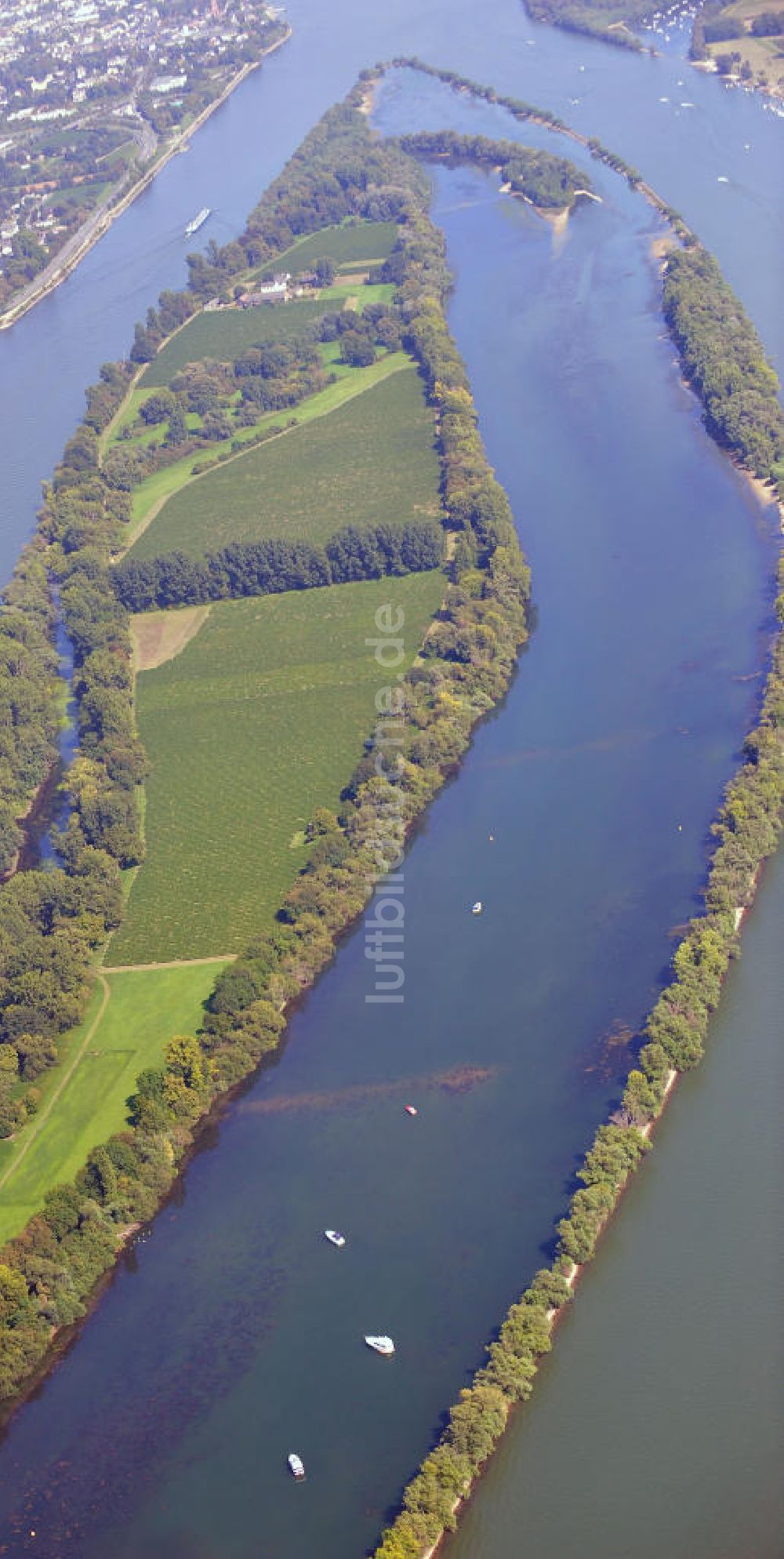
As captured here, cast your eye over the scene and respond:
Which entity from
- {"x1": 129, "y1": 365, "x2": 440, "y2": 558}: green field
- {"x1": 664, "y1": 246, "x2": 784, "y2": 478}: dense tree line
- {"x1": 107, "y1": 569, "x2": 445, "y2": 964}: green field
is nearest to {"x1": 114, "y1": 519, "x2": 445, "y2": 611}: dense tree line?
{"x1": 107, "y1": 569, "x2": 445, "y2": 964}: green field

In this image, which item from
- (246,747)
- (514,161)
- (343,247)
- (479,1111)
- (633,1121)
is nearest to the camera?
(633,1121)

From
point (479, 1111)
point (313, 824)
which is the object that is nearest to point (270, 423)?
point (313, 824)

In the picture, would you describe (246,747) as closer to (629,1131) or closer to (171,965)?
(171,965)

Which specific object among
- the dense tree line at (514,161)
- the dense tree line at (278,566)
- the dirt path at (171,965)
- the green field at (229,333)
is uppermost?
the dense tree line at (514,161)

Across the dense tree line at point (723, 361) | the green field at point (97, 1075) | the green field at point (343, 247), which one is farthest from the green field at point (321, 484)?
the green field at point (97, 1075)

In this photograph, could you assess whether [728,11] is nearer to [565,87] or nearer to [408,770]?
[565,87]

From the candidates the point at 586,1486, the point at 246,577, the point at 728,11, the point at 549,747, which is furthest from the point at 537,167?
the point at 586,1486

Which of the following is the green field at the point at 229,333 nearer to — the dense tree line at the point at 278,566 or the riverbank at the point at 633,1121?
the dense tree line at the point at 278,566
